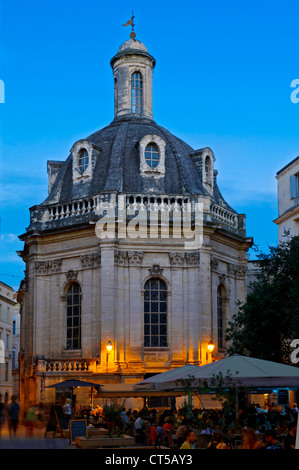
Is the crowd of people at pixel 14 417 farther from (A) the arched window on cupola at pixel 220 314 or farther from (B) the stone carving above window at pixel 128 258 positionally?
(A) the arched window on cupola at pixel 220 314

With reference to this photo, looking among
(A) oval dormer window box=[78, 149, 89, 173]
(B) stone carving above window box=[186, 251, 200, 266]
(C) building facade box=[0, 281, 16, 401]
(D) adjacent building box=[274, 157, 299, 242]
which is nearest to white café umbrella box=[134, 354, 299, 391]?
(B) stone carving above window box=[186, 251, 200, 266]

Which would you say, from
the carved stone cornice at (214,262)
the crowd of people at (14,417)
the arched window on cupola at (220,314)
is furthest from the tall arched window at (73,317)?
the crowd of people at (14,417)

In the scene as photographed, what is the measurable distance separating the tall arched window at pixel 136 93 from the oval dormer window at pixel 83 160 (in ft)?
20.6

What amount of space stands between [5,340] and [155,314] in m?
38.9

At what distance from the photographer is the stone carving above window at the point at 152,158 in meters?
41.7

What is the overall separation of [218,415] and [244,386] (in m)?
3.82

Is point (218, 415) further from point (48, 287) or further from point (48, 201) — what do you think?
point (48, 201)

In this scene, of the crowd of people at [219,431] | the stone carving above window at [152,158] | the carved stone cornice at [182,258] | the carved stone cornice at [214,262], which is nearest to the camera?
the crowd of people at [219,431]

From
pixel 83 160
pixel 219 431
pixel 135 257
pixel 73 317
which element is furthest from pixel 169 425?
pixel 83 160

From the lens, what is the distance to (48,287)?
135 feet

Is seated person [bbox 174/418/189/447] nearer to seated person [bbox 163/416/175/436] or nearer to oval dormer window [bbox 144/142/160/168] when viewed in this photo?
seated person [bbox 163/416/175/436]

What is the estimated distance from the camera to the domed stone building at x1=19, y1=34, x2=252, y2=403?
38.2m
